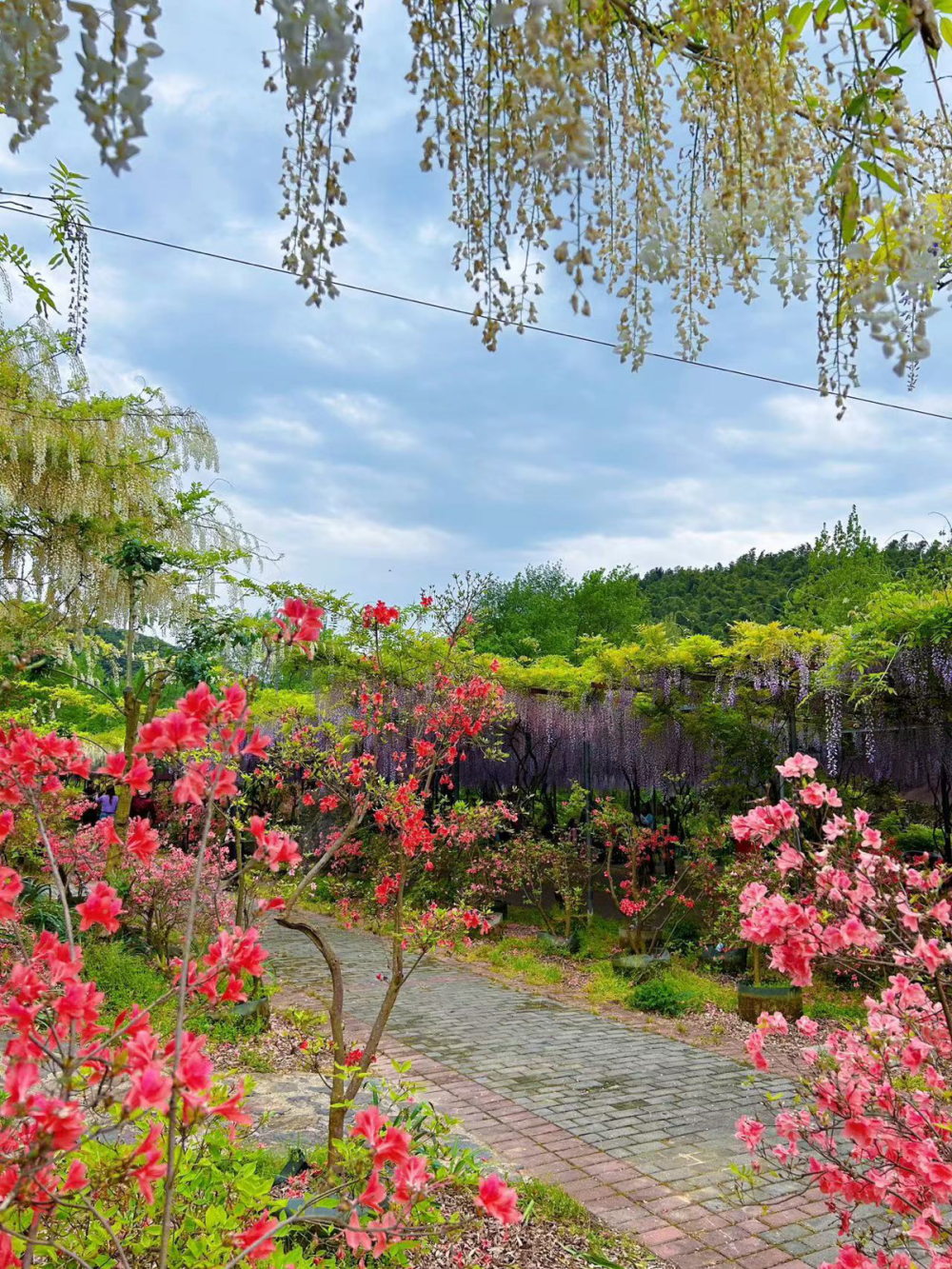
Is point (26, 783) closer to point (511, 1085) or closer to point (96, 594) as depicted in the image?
point (511, 1085)

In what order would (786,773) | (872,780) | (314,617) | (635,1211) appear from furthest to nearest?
(872,780) → (635,1211) → (786,773) → (314,617)

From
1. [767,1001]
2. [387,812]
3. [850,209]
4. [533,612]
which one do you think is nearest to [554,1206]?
[387,812]

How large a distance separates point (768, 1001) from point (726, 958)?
1684mm

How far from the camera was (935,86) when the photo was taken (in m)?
0.81

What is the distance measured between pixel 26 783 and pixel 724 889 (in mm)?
6353

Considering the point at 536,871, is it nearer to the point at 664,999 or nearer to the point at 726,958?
the point at 726,958

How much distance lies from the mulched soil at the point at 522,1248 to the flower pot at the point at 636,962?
4.62m

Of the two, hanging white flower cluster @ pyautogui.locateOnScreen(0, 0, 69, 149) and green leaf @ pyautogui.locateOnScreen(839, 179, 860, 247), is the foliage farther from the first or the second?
hanging white flower cluster @ pyautogui.locateOnScreen(0, 0, 69, 149)

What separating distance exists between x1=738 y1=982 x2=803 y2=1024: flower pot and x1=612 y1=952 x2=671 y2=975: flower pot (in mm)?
1313

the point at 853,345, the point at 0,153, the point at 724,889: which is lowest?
the point at 724,889

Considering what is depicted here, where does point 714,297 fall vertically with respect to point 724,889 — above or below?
above

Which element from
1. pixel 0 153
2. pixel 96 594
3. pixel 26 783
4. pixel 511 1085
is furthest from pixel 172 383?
pixel 0 153

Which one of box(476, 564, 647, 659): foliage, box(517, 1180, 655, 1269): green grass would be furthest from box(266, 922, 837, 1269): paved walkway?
box(476, 564, 647, 659): foliage

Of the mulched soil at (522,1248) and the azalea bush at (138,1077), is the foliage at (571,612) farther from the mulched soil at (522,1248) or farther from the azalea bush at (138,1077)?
the azalea bush at (138,1077)
